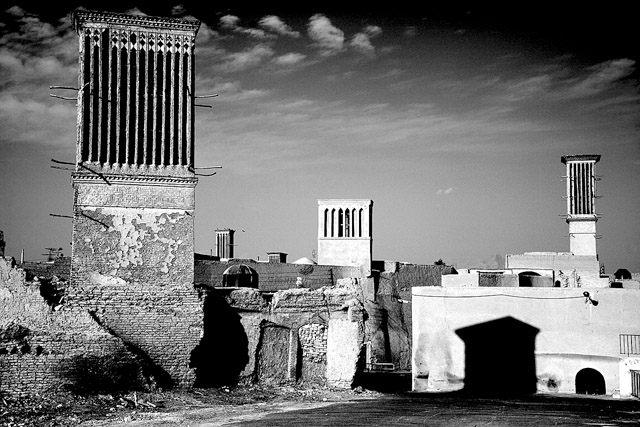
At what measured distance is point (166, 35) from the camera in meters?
17.5

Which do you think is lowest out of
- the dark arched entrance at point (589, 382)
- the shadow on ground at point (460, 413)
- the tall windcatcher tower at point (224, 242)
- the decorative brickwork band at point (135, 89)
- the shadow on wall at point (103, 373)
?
the dark arched entrance at point (589, 382)

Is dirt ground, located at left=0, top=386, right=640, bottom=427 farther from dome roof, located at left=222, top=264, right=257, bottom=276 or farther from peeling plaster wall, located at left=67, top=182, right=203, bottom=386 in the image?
dome roof, located at left=222, top=264, right=257, bottom=276

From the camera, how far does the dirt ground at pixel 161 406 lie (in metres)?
12.5

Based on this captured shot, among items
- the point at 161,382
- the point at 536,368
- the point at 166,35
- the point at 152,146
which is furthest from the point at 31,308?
the point at 536,368

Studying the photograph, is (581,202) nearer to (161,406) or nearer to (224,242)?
(224,242)

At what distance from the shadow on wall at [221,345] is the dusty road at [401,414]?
2313 mm

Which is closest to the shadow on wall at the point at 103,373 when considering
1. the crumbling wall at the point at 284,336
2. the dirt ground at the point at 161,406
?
the dirt ground at the point at 161,406

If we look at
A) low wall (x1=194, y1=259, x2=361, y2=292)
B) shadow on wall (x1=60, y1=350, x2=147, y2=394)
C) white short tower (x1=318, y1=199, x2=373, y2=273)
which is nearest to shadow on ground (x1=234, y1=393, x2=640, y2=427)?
shadow on wall (x1=60, y1=350, x2=147, y2=394)

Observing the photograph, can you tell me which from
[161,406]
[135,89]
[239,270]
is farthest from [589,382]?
[135,89]

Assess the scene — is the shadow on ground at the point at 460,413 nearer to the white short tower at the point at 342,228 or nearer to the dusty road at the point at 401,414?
the dusty road at the point at 401,414

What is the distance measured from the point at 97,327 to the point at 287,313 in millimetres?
4718

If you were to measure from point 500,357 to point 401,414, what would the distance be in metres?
8.29

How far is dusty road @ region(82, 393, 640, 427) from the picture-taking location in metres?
12.3

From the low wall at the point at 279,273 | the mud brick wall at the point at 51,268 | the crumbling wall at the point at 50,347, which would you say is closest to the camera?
the crumbling wall at the point at 50,347
